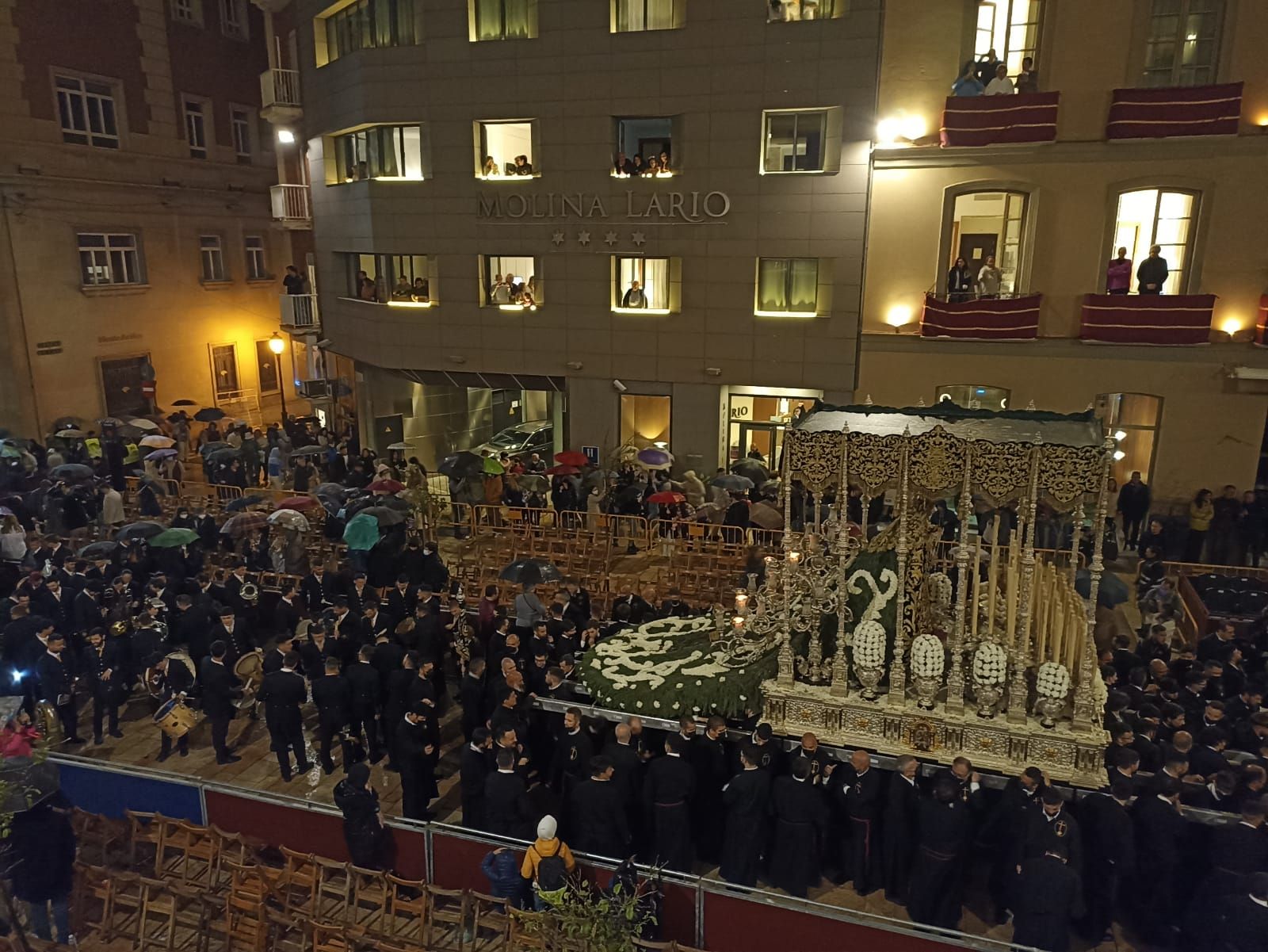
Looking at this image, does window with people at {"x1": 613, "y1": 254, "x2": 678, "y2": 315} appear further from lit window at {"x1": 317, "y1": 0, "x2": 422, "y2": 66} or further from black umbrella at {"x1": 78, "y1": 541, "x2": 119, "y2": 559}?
black umbrella at {"x1": 78, "y1": 541, "x2": 119, "y2": 559}

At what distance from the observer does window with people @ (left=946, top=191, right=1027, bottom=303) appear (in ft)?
64.2

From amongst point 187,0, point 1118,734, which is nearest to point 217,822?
point 1118,734

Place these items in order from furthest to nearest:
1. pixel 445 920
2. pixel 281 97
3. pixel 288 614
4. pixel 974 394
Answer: pixel 281 97, pixel 974 394, pixel 288 614, pixel 445 920

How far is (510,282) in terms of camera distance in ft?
76.4

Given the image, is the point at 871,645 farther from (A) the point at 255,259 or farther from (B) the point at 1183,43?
(A) the point at 255,259

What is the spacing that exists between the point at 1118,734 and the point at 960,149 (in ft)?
Answer: 46.1

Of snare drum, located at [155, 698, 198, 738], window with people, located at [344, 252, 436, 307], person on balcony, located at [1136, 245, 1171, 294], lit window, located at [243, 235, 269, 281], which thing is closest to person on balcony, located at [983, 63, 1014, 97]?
person on balcony, located at [1136, 245, 1171, 294]

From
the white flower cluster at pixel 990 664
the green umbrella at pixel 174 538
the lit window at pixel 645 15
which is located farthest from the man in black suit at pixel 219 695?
the lit window at pixel 645 15

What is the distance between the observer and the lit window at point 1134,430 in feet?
63.9

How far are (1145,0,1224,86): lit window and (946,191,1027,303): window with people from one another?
3460mm

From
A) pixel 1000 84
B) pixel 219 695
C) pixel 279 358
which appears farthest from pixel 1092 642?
pixel 279 358

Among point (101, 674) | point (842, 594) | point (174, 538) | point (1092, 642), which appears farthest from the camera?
point (174, 538)

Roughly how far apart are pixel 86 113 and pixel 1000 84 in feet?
86.4

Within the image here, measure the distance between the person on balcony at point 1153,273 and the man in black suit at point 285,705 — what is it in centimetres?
1760
